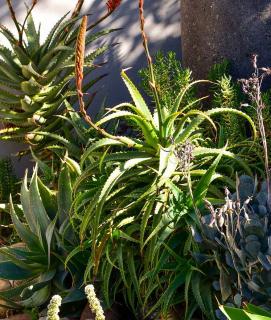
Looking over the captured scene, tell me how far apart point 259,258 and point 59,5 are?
3438 millimetres

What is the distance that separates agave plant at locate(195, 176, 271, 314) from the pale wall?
9.40 ft

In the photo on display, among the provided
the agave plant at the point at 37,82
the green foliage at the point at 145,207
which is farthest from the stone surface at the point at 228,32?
the green foliage at the point at 145,207

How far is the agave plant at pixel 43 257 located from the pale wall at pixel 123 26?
1.84 metres

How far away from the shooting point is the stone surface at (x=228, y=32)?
425 centimetres

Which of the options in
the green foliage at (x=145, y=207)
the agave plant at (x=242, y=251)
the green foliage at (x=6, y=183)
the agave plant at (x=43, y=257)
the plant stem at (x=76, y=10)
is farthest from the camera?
the green foliage at (x=6, y=183)

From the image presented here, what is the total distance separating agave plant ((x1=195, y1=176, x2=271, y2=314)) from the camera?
2760 mm

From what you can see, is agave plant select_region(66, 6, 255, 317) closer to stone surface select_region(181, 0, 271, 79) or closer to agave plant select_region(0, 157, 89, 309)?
agave plant select_region(0, 157, 89, 309)

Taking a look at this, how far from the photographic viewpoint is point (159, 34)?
5836 millimetres

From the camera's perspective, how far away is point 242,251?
9.18 ft

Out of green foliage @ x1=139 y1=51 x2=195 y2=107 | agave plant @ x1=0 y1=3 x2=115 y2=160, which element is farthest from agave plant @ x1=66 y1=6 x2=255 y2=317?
agave plant @ x1=0 y1=3 x2=115 y2=160

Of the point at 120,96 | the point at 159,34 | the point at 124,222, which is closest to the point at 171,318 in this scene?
the point at 124,222

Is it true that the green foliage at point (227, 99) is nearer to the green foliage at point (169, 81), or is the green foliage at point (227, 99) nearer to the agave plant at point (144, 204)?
the green foliage at point (169, 81)

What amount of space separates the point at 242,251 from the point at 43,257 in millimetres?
1245

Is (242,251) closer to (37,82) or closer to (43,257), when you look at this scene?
(43,257)
